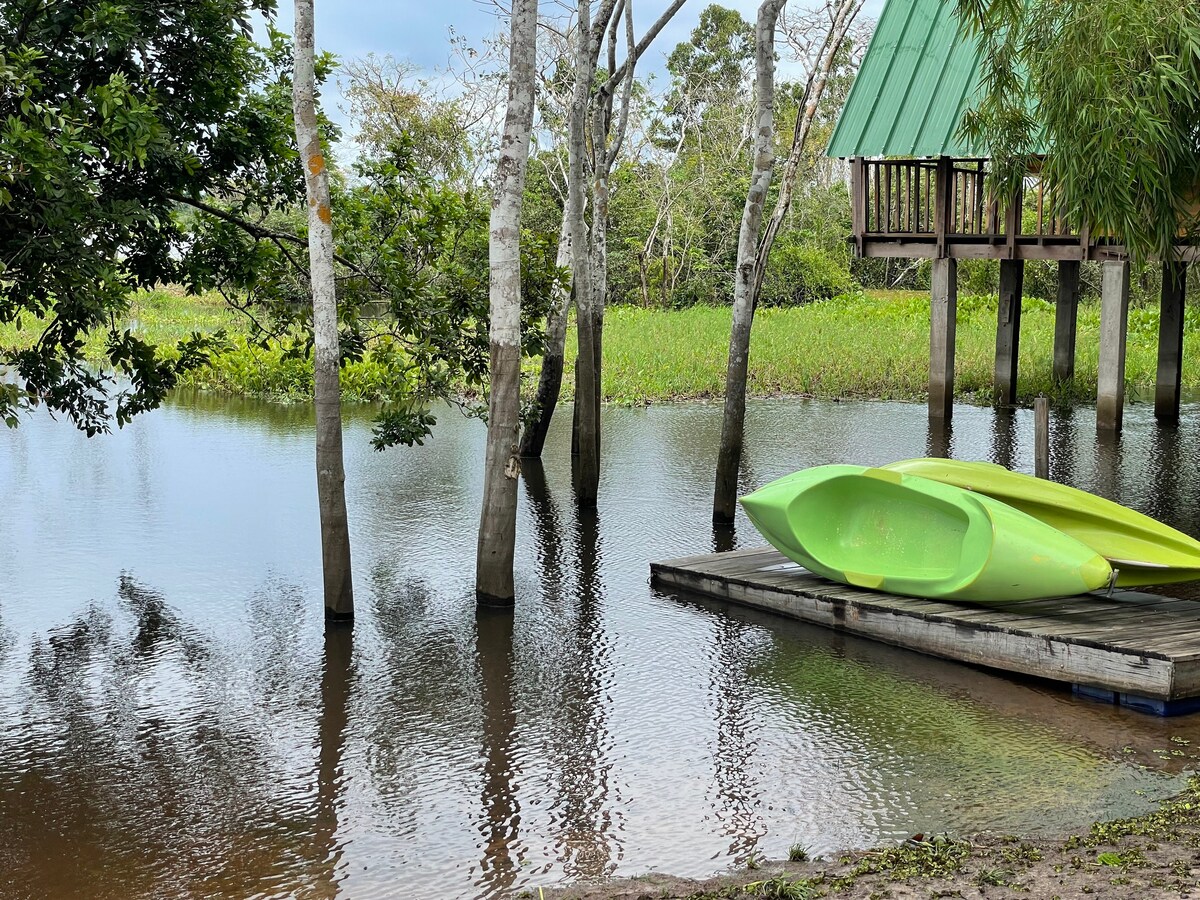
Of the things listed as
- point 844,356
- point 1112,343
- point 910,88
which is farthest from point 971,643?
point 844,356

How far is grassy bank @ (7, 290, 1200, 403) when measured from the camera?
21859 mm

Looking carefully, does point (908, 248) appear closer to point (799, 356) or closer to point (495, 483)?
point (799, 356)

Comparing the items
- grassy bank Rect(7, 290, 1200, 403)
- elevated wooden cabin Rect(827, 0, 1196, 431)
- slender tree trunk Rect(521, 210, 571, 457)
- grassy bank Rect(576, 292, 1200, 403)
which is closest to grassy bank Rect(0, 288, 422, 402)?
grassy bank Rect(7, 290, 1200, 403)

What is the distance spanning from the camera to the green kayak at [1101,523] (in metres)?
8.44

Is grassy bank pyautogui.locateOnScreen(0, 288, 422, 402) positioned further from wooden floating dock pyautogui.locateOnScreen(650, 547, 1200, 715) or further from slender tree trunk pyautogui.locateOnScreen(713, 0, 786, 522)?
wooden floating dock pyautogui.locateOnScreen(650, 547, 1200, 715)

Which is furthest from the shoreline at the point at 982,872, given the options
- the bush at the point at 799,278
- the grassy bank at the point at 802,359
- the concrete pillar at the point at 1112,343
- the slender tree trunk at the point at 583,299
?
the bush at the point at 799,278

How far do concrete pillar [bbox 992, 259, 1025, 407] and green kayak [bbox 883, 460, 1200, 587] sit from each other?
11.2m

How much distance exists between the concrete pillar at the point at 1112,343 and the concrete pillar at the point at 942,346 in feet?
6.76

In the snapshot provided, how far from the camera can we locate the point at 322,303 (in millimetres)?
8742

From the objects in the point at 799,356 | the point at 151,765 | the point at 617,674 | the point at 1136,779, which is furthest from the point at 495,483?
the point at 799,356

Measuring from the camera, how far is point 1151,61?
9102 millimetres

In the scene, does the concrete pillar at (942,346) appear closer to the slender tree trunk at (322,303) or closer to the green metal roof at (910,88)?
the green metal roof at (910,88)

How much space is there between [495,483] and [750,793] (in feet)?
11.6

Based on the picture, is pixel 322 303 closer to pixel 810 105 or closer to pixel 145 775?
pixel 145 775
